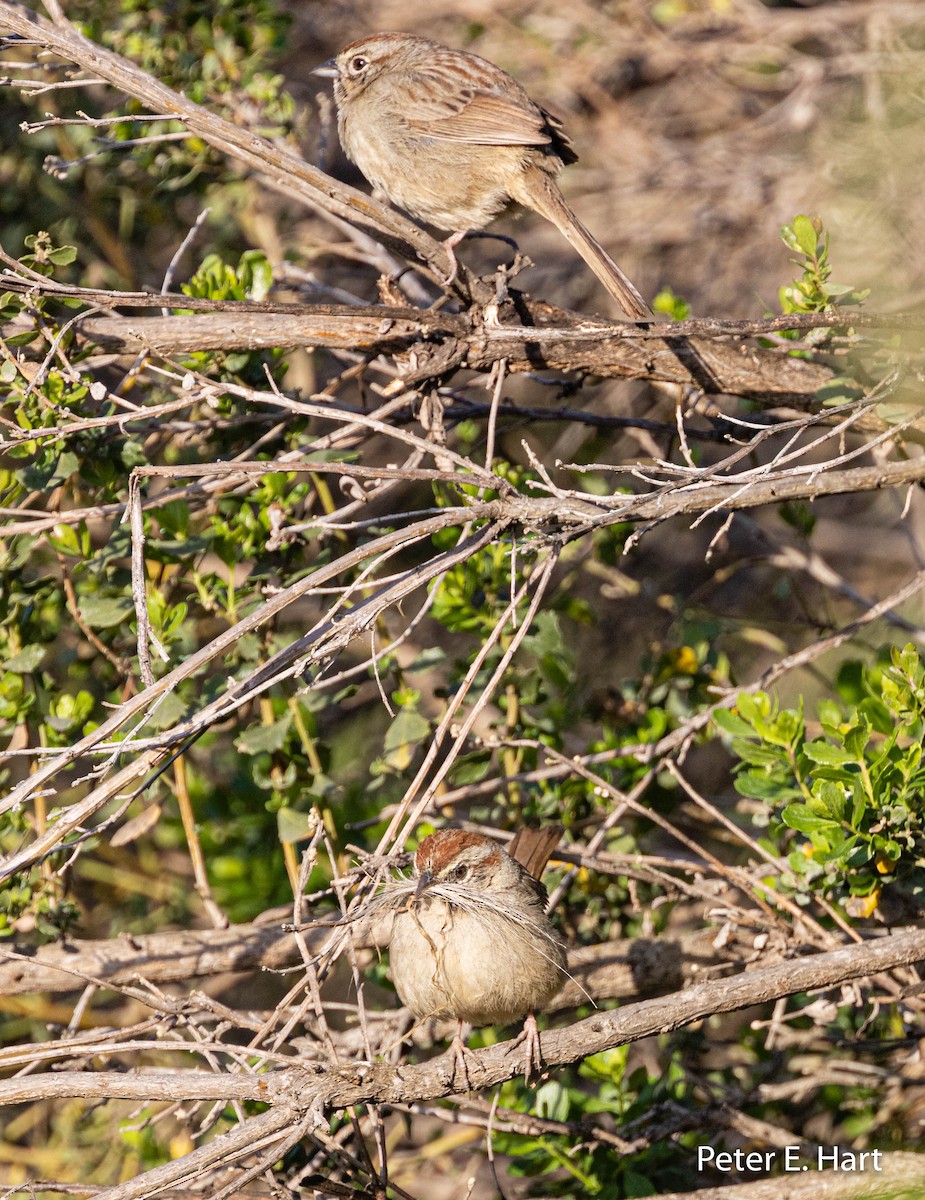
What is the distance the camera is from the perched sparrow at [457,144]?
4066 mm

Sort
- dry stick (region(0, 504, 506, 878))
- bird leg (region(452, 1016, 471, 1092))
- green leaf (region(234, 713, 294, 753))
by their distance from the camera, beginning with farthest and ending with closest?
green leaf (region(234, 713, 294, 753))
bird leg (region(452, 1016, 471, 1092))
dry stick (region(0, 504, 506, 878))

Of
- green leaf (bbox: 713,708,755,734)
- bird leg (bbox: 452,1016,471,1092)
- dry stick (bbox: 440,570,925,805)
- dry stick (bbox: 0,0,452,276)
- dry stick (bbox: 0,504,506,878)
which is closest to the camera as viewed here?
dry stick (bbox: 0,504,506,878)

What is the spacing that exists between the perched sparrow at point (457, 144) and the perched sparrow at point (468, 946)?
2.07 m

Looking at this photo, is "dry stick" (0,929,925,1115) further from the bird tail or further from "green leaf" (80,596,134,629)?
the bird tail

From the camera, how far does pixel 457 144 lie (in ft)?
13.6

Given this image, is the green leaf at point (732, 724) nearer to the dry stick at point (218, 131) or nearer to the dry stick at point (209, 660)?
the dry stick at point (209, 660)

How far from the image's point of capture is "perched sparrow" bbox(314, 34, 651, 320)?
407cm

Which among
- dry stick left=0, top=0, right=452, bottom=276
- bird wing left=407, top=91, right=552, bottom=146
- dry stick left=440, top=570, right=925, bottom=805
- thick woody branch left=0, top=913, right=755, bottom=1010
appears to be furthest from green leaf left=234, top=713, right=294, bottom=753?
bird wing left=407, top=91, right=552, bottom=146

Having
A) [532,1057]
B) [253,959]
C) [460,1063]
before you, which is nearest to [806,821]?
[532,1057]

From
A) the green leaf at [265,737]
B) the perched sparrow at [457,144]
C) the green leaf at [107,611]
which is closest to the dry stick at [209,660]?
the green leaf at [265,737]

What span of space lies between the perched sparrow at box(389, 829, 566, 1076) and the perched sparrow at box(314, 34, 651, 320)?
2.07m

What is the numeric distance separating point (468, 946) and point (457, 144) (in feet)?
9.06

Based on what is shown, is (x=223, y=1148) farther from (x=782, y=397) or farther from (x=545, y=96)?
(x=545, y=96)

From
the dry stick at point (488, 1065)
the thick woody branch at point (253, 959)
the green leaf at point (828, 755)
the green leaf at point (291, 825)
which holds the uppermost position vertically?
the green leaf at point (828, 755)
